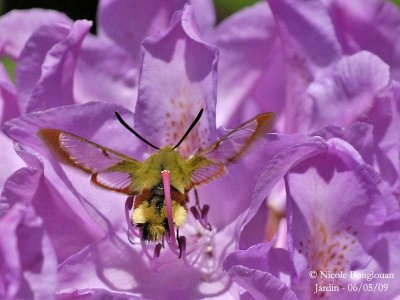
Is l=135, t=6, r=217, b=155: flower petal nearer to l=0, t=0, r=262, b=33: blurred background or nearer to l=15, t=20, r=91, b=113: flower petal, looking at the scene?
l=15, t=20, r=91, b=113: flower petal

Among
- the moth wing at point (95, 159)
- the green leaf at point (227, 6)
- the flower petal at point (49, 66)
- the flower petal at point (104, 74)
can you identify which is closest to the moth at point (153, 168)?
the moth wing at point (95, 159)

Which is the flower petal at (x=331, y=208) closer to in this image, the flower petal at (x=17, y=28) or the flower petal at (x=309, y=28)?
the flower petal at (x=309, y=28)

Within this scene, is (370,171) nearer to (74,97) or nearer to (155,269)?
(155,269)

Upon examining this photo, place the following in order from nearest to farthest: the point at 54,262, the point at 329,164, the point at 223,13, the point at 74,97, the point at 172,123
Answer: the point at 54,262 → the point at 329,164 → the point at 172,123 → the point at 74,97 → the point at 223,13

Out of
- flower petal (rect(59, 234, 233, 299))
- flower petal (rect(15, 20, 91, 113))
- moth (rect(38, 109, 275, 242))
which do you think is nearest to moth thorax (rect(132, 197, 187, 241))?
moth (rect(38, 109, 275, 242))

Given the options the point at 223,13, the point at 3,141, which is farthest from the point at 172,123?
the point at 223,13

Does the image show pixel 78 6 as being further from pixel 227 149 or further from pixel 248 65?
pixel 227 149
